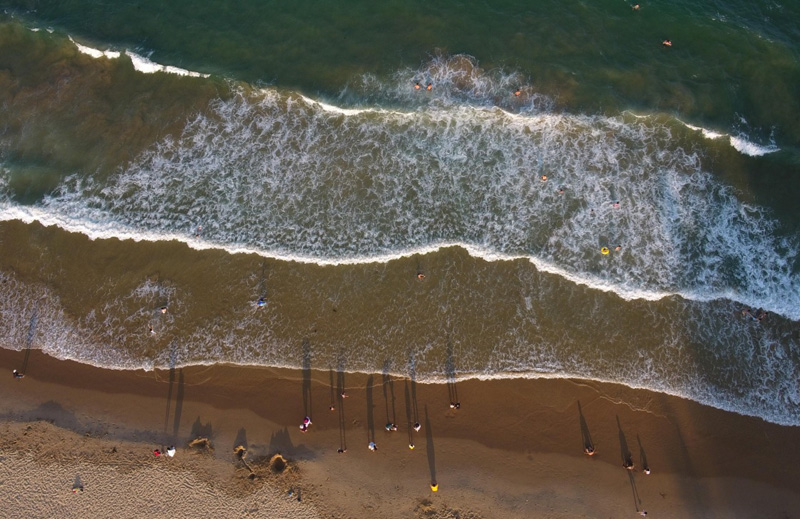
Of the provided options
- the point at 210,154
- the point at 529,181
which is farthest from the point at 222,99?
the point at 529,181

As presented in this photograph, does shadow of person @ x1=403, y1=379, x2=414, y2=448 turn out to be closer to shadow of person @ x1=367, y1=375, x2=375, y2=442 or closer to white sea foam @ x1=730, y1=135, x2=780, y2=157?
shadow of person @ x1=367, y1=375, x2=375, y2=442

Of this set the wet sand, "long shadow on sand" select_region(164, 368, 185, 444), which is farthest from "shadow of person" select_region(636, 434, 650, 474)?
"long shadow on sand" select_region(164, 368, 185, 444)

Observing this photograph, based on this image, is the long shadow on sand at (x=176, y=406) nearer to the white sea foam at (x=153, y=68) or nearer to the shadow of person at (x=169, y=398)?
the shadow of person at (x=169, y=398)

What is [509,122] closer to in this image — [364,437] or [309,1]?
[309,1]

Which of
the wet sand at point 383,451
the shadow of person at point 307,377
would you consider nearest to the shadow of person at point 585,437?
the wet sand at point 383,451

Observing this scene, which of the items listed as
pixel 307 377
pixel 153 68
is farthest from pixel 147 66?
pixel 307 377

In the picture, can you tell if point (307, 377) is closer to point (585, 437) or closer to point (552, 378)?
point (552, 378)
